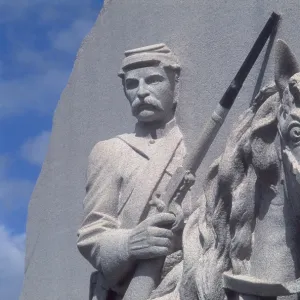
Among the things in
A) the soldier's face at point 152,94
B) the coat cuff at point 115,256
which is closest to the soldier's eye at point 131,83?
the soldier's face at point 152,94

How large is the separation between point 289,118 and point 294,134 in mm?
76

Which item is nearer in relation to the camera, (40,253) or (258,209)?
(258,209)

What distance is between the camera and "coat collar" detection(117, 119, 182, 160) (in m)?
4.38

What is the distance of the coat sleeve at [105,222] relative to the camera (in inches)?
160

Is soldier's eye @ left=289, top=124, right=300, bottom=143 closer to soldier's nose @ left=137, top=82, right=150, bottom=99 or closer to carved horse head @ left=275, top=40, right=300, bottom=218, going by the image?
carved horse head @ left=275, top=40, right=300, bottom=218

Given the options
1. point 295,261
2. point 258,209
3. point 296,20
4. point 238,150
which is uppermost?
point 296,20

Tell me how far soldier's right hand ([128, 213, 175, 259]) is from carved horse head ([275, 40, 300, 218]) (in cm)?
96

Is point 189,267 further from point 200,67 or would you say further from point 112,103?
point 112,103

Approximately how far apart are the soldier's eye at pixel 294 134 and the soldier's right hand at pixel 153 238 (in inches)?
42.4

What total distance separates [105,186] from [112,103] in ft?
3.14

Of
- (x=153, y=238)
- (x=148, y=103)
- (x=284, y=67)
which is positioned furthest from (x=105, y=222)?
(x=284, y=67)

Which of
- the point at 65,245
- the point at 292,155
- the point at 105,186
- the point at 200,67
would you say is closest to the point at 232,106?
the point at 200,67

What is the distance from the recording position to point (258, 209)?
3.29 m

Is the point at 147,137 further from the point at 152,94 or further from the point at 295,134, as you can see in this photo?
the point at 295,134
